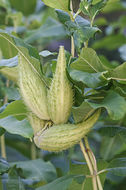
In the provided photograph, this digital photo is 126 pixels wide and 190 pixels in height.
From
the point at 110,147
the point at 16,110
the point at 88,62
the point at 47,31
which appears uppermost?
the point at 88,62

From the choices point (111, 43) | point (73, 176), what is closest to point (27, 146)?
point (111, 43)

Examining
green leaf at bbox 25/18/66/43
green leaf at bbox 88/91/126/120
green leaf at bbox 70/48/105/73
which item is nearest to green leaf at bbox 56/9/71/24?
green leaf at bbox 70/48/105/73

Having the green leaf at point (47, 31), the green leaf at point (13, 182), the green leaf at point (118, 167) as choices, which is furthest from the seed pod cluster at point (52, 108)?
the green leaf at point (47, 31)

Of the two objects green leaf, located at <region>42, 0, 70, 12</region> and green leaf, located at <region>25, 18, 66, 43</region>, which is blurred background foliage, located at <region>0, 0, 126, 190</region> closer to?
green leaf, located at <region>25, 18, 66, 43</region>

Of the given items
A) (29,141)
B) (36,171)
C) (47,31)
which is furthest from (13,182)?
(47,31)

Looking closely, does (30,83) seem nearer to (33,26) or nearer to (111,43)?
(33,26)

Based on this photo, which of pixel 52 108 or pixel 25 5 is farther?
pixel 25 5

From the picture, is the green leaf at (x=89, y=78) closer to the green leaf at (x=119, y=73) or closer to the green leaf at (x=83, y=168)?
the green leaf at (x=119, y=73)

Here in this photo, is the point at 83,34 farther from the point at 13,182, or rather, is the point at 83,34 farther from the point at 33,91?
the point at 13,182
